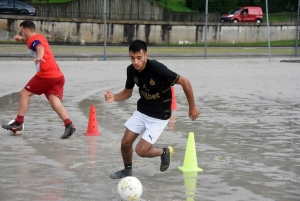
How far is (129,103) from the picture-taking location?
1534 centimetres

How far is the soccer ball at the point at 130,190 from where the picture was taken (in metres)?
6.62

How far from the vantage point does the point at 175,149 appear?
9.74 metres

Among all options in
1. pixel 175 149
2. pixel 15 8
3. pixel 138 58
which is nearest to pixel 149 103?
pixel 138 58

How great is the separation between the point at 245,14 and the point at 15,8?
714 inches

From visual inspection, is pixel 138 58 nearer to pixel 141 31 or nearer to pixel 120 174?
pixel 120 174

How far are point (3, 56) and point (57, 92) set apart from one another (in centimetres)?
1818

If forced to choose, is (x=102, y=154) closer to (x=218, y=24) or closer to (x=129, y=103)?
(x=129, y=103)

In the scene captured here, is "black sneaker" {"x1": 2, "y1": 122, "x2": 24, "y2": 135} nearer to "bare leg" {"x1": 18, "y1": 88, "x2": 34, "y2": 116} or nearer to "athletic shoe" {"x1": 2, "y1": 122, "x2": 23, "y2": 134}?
"athletic shoe" {"x1": 2, "y1": 122, "x2": 23, "y2": 134}

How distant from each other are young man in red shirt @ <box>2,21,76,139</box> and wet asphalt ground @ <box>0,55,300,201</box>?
251 mm

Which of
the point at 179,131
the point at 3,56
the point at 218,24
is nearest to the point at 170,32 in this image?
the point at 218,24

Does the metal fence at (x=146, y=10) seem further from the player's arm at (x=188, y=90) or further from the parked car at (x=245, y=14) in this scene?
the player's arm at (x=188, y=90)

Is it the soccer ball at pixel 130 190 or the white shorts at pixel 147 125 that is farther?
the white shorts at pixel 147 125

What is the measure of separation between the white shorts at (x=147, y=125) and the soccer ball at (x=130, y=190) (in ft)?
3.49

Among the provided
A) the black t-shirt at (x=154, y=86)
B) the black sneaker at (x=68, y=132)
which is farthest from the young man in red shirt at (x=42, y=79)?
the black t-shirt at (x=154, y=86)
